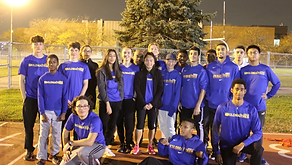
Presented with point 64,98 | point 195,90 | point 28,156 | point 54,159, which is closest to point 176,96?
point 195,90

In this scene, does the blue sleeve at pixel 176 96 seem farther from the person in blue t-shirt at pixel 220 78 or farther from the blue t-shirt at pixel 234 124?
the blue t-shirt at pixel 234 124

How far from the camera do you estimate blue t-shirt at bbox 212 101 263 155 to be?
12.9 feet

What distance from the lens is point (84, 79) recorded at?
495cm

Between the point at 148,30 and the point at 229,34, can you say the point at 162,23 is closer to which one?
the point at 148,30

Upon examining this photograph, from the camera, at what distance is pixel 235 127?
4031 mm

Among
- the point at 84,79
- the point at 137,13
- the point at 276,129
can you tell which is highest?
the point at 137,13

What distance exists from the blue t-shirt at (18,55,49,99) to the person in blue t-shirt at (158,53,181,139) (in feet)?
7.76

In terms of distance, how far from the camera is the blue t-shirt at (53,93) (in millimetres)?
4504

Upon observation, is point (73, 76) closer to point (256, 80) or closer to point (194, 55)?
point (194, 55)

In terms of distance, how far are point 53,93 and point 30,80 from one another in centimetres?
53

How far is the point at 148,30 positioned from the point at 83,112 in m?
16.5

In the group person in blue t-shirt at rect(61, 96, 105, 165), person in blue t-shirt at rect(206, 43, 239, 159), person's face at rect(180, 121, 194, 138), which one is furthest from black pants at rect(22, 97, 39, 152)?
person in blue t-shirt at rect(206, 43, 239, 159)

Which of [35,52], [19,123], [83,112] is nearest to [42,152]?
[83,112]

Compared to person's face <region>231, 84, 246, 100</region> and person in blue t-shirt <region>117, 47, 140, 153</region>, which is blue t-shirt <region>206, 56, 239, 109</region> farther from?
person in blue t-shirt <region>117, 47, 140, 153</region>
